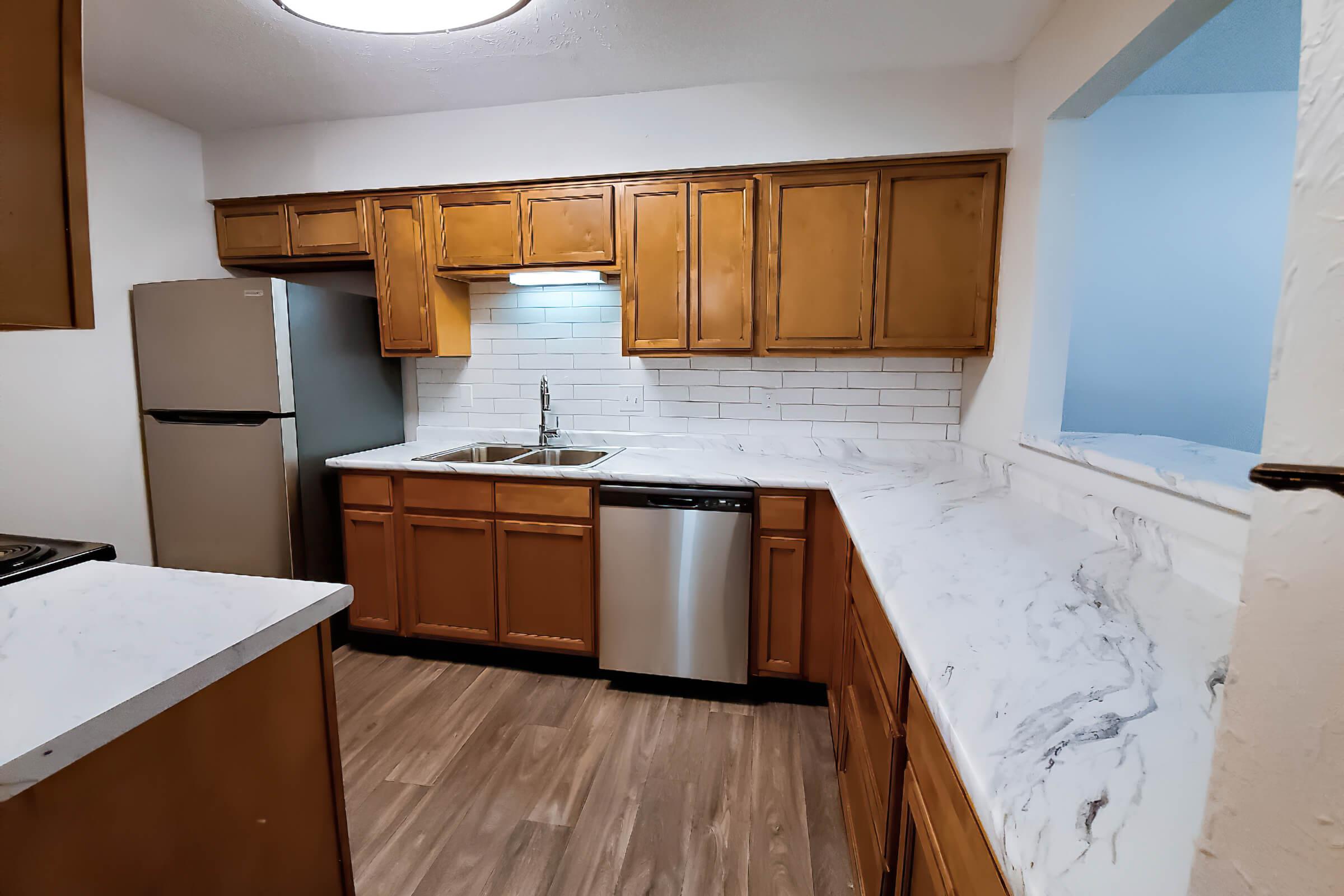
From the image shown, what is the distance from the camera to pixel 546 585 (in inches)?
99.2

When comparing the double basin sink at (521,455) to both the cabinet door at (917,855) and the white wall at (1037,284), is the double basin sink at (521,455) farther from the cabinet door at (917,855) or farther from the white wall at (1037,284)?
the cabinet door at (917,855)

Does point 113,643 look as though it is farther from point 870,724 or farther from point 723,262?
point 723,262

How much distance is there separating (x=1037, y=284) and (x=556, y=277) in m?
1.91

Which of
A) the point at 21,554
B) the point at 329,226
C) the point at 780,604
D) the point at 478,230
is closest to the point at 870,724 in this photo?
the point at 780,604

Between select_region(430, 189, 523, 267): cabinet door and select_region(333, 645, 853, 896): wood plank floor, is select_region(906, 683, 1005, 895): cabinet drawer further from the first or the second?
select_region(430, 189, 523, 267): cabinet door

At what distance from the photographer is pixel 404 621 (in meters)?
2.67

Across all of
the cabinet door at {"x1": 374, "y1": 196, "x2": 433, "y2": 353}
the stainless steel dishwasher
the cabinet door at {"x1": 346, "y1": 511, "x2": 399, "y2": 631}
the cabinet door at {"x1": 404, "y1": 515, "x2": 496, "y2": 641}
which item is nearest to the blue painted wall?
the stainless steel dishwasher

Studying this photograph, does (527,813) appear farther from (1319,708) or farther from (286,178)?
(286,178)

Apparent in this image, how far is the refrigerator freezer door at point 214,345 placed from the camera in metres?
2.46

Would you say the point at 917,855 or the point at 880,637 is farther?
the point at 880,637

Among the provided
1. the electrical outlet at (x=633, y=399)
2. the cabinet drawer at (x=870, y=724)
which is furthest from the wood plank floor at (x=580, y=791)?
the electrical outlet at (x=633, y=399)

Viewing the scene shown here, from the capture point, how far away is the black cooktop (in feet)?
3.47

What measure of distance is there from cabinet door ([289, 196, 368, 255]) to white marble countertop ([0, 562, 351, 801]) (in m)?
2.09

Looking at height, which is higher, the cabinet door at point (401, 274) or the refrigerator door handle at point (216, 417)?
the cabinet door at point (401, 274)
